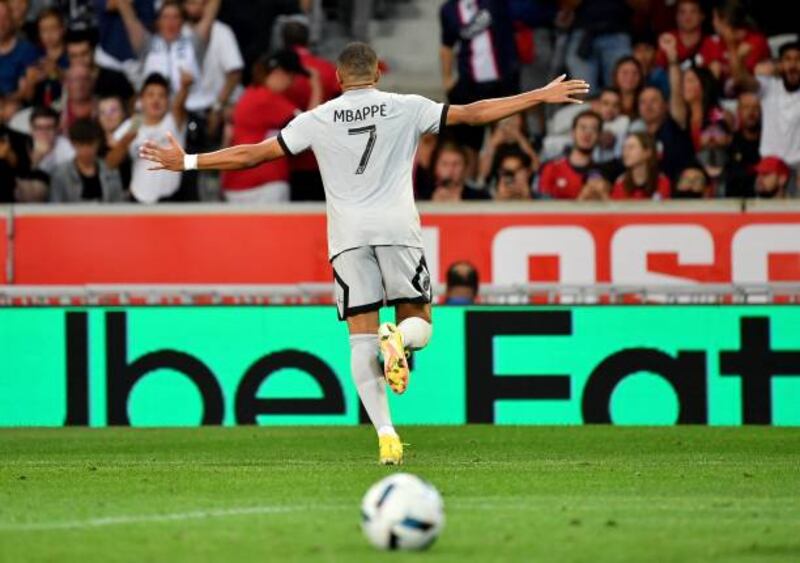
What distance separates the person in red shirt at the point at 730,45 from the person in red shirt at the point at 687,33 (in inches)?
3.8

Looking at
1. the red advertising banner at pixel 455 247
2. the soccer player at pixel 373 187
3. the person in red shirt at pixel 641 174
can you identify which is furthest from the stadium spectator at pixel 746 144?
the soccer player at pixel 373 187

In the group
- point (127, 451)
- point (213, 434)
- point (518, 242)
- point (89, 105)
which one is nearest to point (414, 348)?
point (127, 451)

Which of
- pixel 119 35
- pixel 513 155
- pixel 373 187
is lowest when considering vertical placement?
pixel 373 187

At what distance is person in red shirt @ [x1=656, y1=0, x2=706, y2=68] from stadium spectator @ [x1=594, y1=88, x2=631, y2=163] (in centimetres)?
86

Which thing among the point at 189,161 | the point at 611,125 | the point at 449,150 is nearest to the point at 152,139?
the point at 449,150

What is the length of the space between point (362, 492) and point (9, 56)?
12109 millimetres

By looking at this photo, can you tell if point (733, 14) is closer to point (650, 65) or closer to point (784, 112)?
point (650, 65)


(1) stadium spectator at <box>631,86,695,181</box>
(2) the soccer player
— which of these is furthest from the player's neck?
(1) stadium spectator at <box>631,86,695,181</box>

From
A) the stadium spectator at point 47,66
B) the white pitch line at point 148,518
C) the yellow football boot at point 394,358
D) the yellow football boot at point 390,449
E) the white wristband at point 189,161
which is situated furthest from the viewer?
the stadium spectator at point 47,66

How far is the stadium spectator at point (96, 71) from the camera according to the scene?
1972 cm

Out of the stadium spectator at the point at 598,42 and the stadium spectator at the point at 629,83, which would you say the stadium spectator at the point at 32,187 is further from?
the stadium spectator at the point at 629,83

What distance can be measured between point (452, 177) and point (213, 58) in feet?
9.85

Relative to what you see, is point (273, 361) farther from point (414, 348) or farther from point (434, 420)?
point (414, 348)

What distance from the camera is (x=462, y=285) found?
16688 mm
